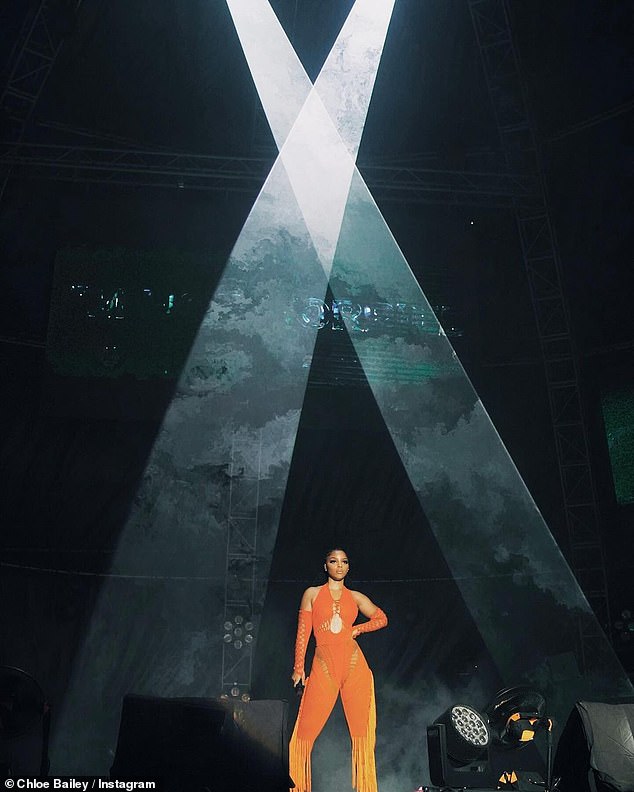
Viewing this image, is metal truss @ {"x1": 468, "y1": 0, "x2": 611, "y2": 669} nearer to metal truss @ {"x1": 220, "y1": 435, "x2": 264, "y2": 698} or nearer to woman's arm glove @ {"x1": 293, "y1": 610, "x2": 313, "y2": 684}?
woman's arm glove @ {"x1": 293, "y1": 610, "x2": 313, "y2": 684}

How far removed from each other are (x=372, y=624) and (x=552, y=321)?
3647 millimetres

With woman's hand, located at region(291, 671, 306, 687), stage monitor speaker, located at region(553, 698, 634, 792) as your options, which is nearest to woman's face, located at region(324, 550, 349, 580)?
woman's hand, located at region(291, 671, 306, 687)

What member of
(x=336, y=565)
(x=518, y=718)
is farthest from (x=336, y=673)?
(x=518, y=718)

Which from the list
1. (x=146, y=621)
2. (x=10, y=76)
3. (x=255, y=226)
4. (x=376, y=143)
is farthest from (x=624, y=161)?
(x=146, y=621)

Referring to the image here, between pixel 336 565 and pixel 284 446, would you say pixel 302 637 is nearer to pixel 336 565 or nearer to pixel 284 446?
pixel 336 565

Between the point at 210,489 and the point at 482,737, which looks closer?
the point at 482,737

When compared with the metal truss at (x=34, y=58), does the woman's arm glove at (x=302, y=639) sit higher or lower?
lower

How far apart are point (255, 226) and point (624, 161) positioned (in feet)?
12.5

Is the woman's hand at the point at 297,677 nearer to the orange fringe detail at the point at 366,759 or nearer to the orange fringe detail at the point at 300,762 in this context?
the orange fringe detail at the point at 300,762

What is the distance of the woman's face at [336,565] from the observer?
6227 millimetres

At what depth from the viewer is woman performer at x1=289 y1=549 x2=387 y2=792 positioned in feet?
19.0

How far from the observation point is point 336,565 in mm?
6238

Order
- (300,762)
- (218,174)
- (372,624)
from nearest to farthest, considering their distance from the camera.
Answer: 1. (300,762)
2. (372,624)
3. (218,174)

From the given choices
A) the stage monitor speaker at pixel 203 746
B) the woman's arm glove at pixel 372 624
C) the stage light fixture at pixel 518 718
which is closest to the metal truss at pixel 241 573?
the woman's arm glove at pixel 372 624
